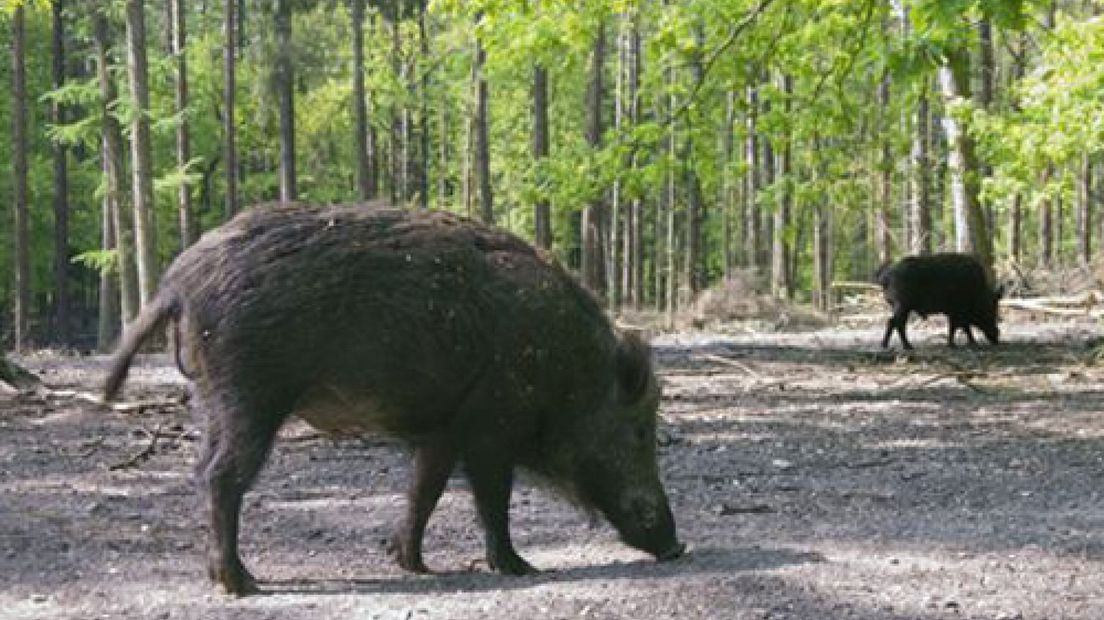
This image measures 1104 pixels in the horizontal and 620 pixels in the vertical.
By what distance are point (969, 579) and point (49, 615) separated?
321 centimetres

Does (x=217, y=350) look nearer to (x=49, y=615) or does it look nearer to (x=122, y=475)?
(x=49, y=615)

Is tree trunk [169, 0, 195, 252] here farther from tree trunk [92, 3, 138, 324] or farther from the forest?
tree trunk [92, 3, 138, 324]

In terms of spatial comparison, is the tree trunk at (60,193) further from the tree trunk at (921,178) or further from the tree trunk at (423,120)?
the tree trunk at (921,178)

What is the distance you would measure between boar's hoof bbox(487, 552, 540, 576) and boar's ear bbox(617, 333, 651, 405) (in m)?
0.83

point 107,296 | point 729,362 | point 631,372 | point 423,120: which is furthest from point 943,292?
point 423,120

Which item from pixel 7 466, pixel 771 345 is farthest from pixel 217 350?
pixel 771 345

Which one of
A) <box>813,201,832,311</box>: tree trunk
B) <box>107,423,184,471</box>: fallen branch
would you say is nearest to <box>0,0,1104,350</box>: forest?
<box>813,201,832,311</box>: tree trunk

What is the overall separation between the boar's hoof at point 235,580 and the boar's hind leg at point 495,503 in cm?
93

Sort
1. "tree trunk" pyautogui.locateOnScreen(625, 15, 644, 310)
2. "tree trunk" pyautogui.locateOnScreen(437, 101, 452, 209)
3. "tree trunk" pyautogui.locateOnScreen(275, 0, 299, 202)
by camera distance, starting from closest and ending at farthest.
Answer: "tree trunk" pyautogui.locateOnScreen(275, 0, 299, 202), "tree trunk" pyautogui.locateOnScreen(625, 15, 644, 310), "tree trunk" pyautogui.locateOnScreen(437, 101, 452, 209)

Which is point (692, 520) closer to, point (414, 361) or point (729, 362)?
point (414, 361)

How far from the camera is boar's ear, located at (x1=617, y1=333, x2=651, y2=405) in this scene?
5.50 meters

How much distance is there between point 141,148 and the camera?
68.0 ft

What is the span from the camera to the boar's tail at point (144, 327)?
16.3ft

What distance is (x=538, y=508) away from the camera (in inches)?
271
